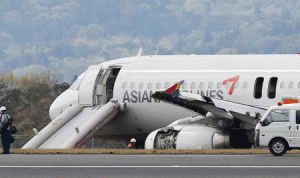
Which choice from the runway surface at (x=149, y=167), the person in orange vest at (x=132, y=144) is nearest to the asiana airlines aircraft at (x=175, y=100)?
the person in orange vest at (x=132, y=144)

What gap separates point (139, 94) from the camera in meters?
38.2

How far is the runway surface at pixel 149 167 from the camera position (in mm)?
18328

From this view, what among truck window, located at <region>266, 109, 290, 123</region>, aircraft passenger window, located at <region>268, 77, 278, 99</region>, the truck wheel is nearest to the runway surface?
the truck wheel

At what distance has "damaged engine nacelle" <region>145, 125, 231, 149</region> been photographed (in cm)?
3291

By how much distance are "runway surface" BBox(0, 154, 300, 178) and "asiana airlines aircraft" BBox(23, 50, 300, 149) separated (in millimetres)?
8618

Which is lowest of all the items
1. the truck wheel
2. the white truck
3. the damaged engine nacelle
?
the damaged engine nacelle

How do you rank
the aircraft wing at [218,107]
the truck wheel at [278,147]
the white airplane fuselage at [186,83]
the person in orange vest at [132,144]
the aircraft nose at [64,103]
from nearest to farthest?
the truck wheel at [278,147] → the aircraft wing at [218,107] → the white airplane fuselage at [186,83] → the person in orange vest at [132,144] → the aircraft nose at [64,103]

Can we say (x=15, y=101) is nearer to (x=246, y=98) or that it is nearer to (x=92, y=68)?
(x=92, y=68)

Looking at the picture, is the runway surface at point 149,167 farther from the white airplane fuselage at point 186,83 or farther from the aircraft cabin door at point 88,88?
the aircraft cabin door at point 88,88

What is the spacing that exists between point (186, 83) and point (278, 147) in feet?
35.9

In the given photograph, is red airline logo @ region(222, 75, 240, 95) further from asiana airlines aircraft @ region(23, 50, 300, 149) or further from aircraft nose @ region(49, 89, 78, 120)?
aircraft nose @ region(49, 89, 78, 120)

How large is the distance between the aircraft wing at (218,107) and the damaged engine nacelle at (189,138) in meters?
0.84

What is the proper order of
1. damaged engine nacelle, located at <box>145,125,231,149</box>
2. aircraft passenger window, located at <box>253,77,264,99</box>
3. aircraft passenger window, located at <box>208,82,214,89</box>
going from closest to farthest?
damaged engine nacelle, located at <box>145,125,231,149</box> → aircraft passenger window, located at <box>253,77,264,99</box> → aircraft passenger window, located at <box>208,82,214,89</box>

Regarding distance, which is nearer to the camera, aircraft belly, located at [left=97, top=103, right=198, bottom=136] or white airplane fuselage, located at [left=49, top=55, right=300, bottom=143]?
white airplane fuselage, located at [left=49, top=55, right=300, bottom=143]
